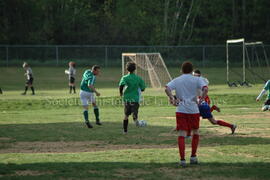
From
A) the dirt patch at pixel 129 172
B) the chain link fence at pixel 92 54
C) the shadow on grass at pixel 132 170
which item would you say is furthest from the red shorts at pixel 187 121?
the chain link fence at pixel 92 54

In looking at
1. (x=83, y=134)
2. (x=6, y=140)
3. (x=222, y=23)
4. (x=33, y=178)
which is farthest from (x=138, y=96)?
(x=222, y=23)

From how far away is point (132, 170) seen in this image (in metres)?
10.1

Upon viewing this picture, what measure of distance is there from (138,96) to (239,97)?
16294 mm

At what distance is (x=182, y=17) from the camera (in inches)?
2539

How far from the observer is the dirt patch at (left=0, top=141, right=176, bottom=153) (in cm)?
1319

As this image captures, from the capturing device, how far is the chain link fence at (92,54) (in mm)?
52031

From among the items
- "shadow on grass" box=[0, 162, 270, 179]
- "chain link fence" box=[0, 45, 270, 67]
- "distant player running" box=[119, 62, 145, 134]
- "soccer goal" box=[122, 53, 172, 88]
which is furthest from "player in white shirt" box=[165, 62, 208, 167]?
"chain link fence" box=[0, 45, 270, 67]

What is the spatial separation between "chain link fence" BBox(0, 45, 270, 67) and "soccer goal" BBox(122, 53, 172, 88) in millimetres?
10065

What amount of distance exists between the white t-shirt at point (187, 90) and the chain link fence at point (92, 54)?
41834mm

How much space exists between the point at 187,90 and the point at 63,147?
4134mm

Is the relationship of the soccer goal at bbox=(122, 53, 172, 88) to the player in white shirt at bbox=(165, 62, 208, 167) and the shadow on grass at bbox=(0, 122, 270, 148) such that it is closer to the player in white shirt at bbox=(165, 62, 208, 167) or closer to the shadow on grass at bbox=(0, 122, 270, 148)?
the shadow on grass at bbox=(0, 122, 270, 148)

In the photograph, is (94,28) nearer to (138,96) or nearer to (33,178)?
(138,96)

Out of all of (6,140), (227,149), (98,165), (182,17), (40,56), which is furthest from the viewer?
(182,17)

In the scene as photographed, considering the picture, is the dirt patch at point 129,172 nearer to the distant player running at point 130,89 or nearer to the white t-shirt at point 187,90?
the white t-shirt at point 187,90
